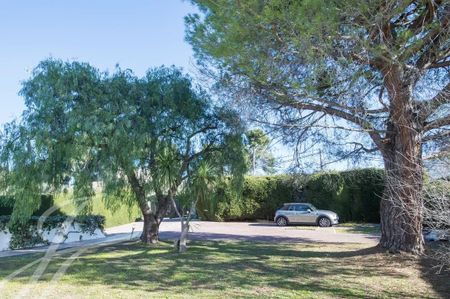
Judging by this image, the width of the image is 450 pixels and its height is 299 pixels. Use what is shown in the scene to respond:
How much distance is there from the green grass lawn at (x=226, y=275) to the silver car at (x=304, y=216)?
11.3m

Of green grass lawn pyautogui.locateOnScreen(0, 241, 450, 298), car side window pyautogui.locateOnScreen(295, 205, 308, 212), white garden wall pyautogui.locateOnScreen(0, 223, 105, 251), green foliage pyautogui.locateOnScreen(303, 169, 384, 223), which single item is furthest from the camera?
green foliage pyautogui.locateOnScreen(303, 169, 384, 223)

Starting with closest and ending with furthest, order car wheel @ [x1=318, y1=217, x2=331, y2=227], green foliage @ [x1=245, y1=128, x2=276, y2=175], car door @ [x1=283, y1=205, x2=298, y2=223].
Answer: green foliage @ [x1=245, y1=128, x2=276, y2=175] < car wheel @ [x1=318, y1=217, x2=331, y2=227] < car door @ [x1=283, y1=205, x2=298, y2=223]

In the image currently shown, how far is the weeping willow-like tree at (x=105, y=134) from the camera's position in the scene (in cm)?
1095

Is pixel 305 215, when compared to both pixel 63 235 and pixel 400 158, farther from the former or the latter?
pixel 400 158

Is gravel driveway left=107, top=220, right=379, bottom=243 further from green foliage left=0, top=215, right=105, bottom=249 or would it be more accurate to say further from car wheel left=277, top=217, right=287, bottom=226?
green foliage left=0, top=215, right=105, bottom=249

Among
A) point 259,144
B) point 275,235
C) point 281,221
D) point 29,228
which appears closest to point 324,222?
point 281,221

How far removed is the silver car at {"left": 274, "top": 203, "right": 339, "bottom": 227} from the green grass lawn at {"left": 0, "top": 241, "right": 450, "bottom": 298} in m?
11.3

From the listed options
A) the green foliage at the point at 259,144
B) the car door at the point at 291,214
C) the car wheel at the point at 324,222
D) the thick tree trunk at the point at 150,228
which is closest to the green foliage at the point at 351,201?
the car door at the point at 291,214

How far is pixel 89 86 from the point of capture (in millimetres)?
11680

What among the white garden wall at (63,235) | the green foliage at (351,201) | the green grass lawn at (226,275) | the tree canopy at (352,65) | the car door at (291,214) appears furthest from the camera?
the green foliage at (351,201)

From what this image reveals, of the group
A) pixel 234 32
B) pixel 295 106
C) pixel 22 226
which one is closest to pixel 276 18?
pixel 234 32

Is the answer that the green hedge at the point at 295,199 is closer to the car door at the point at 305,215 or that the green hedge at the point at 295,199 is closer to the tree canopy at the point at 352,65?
the car door at the point at 305,215

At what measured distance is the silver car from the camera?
23.9 metres

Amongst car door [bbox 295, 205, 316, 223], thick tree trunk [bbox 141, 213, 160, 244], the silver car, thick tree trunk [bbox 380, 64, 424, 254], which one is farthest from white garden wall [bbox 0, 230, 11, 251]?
car door [bbox 295, 205, 316, 223]
